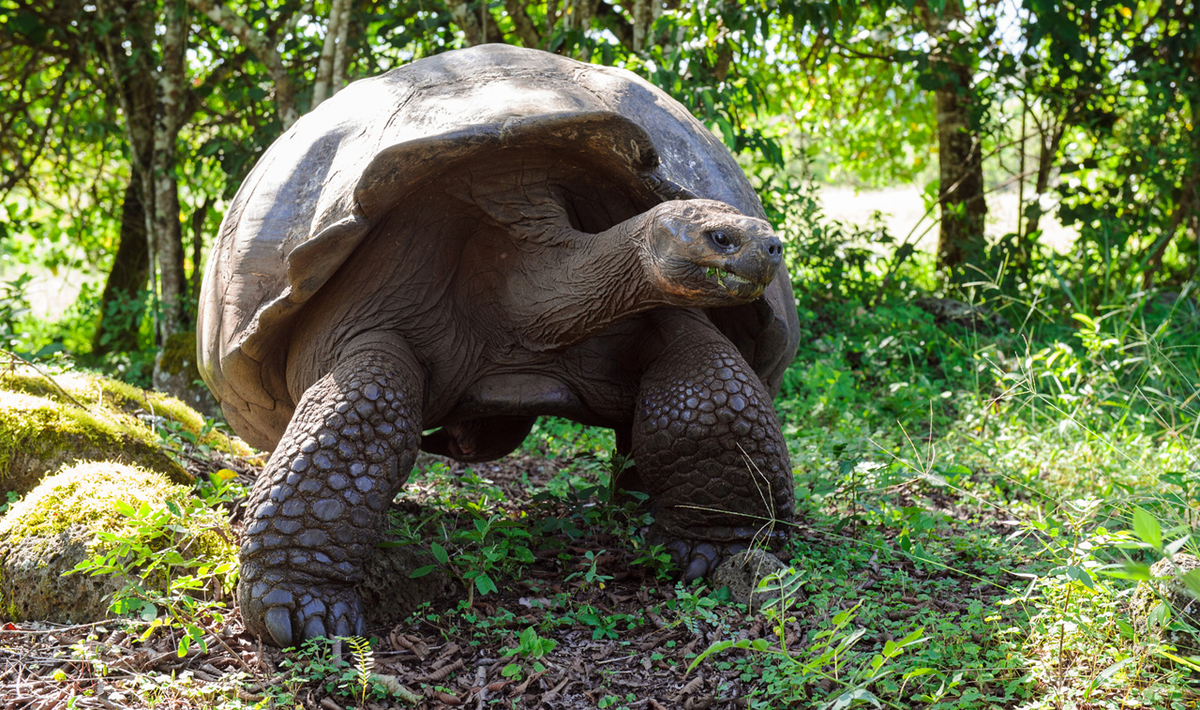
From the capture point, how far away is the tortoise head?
2.16 m

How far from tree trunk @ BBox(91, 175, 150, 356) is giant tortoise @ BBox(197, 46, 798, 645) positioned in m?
5.39

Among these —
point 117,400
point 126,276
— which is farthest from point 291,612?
point 126,276

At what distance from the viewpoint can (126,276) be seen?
28.1 ft

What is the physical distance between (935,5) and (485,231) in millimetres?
2728

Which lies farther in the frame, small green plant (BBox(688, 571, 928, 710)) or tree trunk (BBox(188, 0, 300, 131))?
tree trunk (BBox(188, 0, 300, 131))

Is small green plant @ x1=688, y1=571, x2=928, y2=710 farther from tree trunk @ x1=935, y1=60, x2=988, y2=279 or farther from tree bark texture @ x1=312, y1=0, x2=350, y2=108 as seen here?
tree trunk @ x1=935, y1=60, x2=988, y2=279

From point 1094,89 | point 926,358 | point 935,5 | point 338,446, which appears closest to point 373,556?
point 338,446

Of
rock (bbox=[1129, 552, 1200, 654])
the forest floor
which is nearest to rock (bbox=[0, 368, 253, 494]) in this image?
the forest floor

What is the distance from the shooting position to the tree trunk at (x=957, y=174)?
7562 millimetres

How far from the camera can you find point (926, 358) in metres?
5.88

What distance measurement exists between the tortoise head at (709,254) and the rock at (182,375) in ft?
14.1

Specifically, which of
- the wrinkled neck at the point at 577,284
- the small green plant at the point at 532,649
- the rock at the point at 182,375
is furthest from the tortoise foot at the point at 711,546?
the rock at the point at 182,375

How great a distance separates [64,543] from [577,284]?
1641 mm

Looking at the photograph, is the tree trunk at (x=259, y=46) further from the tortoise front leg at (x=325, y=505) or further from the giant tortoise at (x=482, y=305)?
the tortoise front leg at (x=325, y=505)
